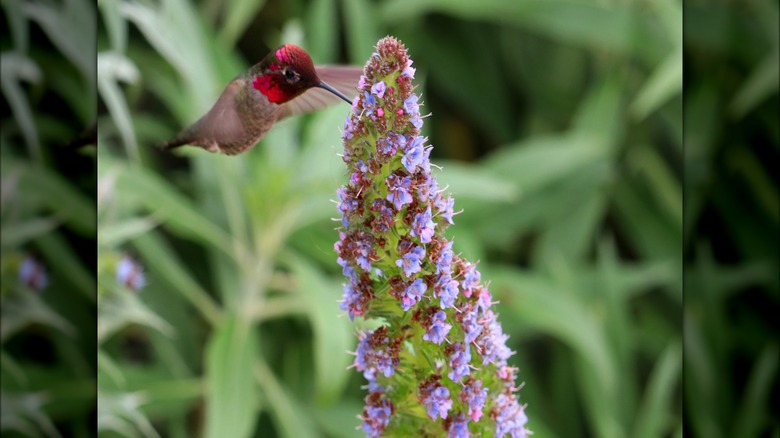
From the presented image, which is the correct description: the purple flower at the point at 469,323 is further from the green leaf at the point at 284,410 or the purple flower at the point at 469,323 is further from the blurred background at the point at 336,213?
the green leaf at the point at 284,410

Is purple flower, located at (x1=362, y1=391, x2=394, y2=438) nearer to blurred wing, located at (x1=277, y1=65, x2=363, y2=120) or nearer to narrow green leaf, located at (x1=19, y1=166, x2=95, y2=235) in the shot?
blurred wing, located at (x1=277, y1=65, x2=363, y2=120)

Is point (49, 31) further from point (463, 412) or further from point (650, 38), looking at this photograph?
point (650, 38)

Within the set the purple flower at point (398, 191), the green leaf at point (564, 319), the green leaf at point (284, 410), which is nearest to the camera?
the purple flower at point (398, 191)

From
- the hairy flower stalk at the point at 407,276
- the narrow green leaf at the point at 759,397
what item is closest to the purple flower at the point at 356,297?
the hairy flower stalk at the point at 407,276

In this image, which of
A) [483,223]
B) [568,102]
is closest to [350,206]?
[483,223]

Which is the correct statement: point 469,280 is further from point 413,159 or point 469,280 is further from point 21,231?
point 21,231

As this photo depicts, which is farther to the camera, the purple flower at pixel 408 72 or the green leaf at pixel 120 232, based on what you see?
the green leaf at pixel 120 232

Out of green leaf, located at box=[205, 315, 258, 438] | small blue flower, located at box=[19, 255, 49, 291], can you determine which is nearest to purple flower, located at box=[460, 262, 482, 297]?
green leaf, located at box=[205, 315, 258, 438]
